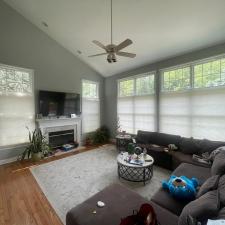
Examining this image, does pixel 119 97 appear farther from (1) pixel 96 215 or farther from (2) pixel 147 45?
(1) pixel 96 215

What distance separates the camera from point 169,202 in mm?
1665

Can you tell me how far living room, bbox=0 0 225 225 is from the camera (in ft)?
6.18

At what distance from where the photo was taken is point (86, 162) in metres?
3.89

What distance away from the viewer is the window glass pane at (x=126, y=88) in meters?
5.47

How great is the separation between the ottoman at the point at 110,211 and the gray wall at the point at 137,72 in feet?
11.9

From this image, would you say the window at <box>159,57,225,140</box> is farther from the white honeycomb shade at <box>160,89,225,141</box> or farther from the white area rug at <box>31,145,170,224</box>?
the white area rug at <box>31,145,170,224</box>

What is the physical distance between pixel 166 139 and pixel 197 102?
1347 millimetres

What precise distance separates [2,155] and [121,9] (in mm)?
4916

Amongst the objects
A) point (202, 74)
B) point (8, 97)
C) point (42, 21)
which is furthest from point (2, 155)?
point (202, 74)

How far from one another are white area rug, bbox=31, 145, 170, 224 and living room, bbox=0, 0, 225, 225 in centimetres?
2

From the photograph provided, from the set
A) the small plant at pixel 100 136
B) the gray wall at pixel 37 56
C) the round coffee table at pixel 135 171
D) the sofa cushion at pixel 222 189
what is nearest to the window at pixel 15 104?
the gray wall at pixel 37 56

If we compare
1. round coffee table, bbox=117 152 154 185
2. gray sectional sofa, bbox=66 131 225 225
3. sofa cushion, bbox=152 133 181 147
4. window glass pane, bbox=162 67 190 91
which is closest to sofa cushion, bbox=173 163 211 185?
gray sectional sofa, bbox=66 131 225 225

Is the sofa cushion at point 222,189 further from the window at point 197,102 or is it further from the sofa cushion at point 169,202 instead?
the window at point 197,102

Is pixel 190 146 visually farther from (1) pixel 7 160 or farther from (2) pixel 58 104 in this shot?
(1) pixel 7 160
